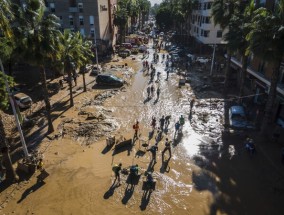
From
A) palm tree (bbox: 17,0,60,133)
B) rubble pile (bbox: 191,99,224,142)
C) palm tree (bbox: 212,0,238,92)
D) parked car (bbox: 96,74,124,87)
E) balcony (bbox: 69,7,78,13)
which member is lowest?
rubble pile (bbox: 191,99,224,142)

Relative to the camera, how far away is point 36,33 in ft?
57.9

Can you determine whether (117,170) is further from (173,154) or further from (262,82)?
(262,82)

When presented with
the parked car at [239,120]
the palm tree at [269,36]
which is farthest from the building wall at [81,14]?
the palm tree at [269,36]

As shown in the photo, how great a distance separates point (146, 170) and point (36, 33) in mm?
13282

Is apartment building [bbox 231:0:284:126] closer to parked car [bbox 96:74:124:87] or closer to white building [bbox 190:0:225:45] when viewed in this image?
parked car [bbox 96:74:124:87]

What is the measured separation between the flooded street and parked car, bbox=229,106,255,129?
4.32 feet

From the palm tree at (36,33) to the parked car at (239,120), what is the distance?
17937mm

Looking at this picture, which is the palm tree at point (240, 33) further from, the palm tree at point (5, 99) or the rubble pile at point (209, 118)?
the palm tree at point (5, 99)

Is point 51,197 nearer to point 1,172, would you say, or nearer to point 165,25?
point 1,172

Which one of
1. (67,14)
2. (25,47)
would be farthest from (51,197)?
(67,14)

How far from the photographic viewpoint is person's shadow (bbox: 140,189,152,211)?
13.7 m

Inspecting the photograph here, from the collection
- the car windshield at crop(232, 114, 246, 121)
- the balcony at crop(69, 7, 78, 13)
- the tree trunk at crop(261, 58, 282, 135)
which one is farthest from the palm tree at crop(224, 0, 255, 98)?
the balcony at crop(69, 7, 78, 13)

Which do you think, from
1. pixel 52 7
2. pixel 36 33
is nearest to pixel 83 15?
pixel 52 7

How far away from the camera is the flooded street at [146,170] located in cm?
1384
